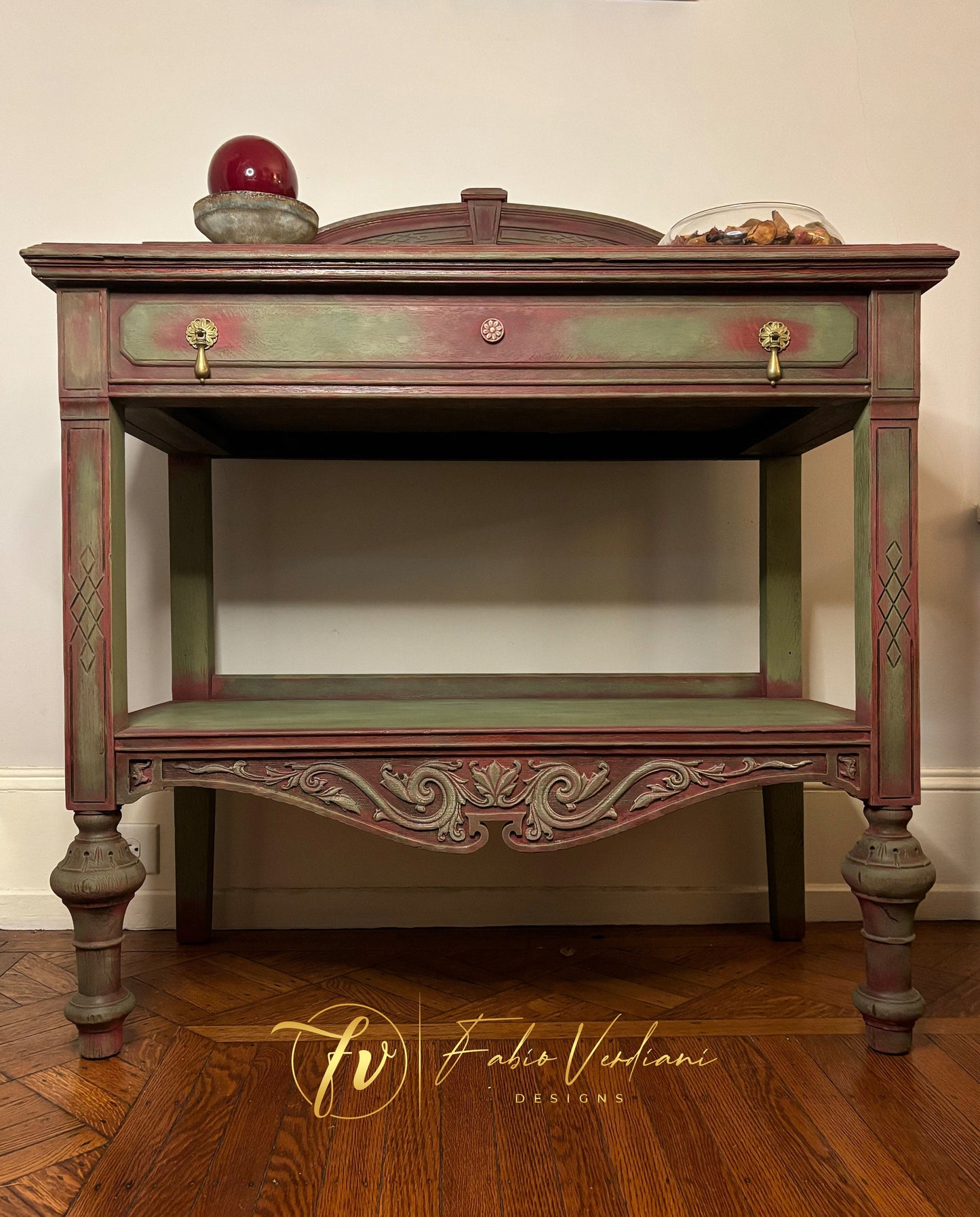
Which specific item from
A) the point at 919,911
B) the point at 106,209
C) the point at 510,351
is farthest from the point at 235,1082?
the point at 106,209

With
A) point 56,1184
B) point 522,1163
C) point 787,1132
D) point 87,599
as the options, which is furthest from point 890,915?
point 87,599

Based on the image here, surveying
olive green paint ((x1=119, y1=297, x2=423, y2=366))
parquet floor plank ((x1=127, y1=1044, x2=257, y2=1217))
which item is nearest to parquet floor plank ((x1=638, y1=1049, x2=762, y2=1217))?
parquet floor plank ((x1=127, y1=1044, x2=257, y2=1217))

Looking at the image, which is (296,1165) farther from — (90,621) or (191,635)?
(191,635)

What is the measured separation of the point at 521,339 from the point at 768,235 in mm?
370

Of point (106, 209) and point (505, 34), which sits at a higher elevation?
point (505, 34)

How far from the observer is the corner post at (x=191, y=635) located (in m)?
1.53

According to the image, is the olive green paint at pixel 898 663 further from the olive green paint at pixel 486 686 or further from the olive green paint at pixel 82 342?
the olive green paint at pixel 82 342

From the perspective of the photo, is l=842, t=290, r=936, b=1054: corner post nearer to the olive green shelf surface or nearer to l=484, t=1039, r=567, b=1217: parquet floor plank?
the olive green shelf surface

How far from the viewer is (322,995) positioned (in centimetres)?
134

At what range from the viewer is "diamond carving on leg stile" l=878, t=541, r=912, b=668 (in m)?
1.15

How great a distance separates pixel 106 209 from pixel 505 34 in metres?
0.82

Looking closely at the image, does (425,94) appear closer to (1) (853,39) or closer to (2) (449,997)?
(1) (853,39)

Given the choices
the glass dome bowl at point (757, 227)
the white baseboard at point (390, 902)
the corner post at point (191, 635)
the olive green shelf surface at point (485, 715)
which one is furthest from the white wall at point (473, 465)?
the glass dome bowl at point (757, 227)

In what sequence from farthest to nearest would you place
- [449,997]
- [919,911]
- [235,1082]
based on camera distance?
[919,911], [449,997], [235,1082]
